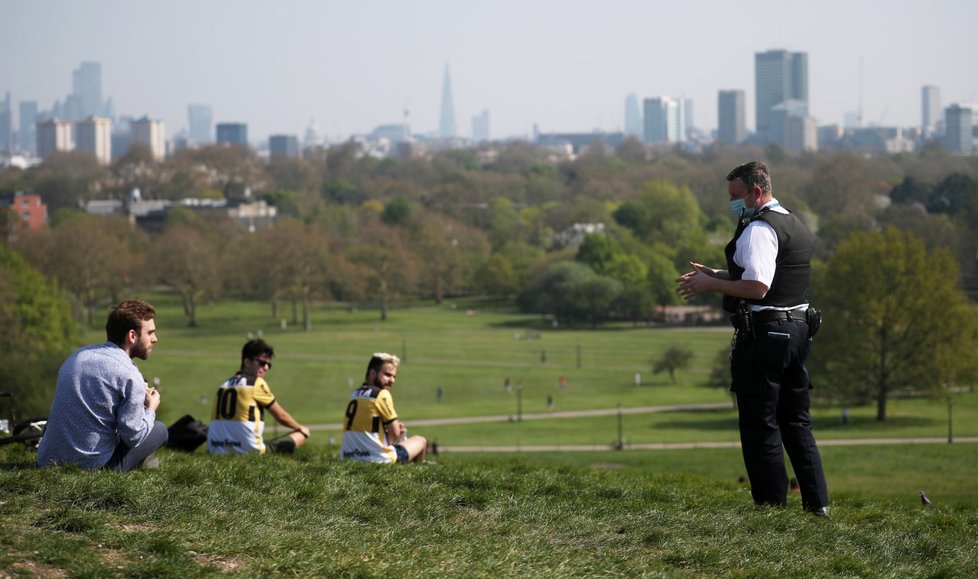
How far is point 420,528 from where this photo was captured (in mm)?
8336

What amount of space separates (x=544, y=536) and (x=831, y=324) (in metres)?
47.1

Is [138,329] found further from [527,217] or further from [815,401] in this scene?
[527,217]

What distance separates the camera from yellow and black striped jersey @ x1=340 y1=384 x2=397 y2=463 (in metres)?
11.8

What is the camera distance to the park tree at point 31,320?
57.7 meters

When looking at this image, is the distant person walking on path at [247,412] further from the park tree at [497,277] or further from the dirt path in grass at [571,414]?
the park tree at [497,277]

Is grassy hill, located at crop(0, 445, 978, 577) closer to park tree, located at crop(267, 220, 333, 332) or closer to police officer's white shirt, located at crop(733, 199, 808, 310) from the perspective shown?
police officer's white shirt, located at crop(733, 199, 808, 310)

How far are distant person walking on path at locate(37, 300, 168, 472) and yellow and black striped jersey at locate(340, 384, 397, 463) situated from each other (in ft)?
8.87

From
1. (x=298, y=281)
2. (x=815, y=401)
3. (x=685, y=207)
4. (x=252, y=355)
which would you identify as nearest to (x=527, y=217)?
(x=685, y=207)

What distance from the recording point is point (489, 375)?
6638cm

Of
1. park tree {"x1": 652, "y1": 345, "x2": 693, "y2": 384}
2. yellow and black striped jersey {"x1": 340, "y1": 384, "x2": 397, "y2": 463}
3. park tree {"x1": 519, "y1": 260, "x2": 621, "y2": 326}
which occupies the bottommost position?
park tree {"x1": 652, "y1": 345, "x2": 693, "y2": 384}

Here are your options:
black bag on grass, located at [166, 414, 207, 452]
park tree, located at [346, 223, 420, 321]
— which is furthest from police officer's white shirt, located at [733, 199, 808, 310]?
park tree, located at [346, 223, 420, 321]

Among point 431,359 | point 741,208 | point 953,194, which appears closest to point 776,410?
point 741,208

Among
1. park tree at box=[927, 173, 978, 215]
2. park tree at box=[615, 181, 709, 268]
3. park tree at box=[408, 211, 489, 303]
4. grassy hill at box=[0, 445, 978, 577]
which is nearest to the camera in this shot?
grassy hill at box=[0, 445, 978, 577]

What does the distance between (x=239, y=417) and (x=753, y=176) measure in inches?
219
